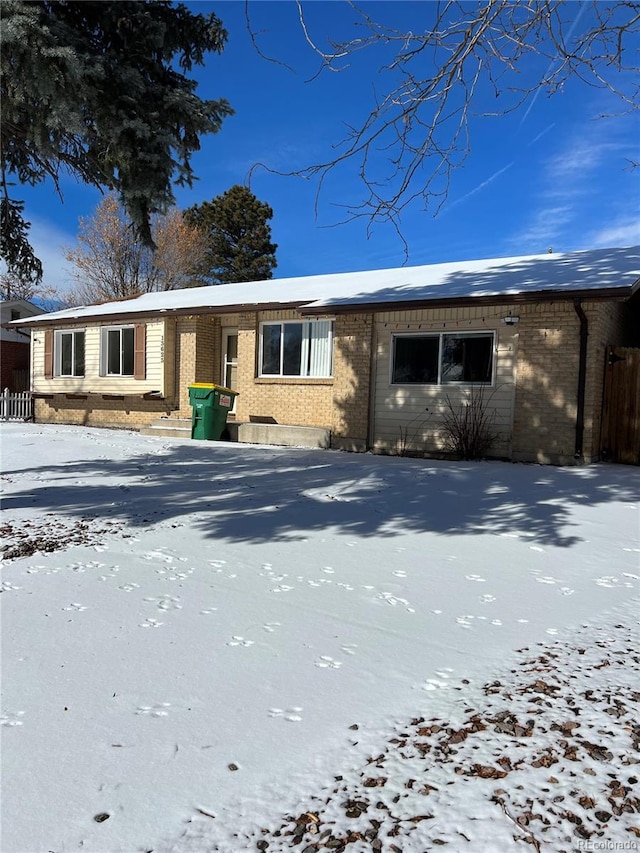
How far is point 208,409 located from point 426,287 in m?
5.59

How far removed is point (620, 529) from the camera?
17.3ft

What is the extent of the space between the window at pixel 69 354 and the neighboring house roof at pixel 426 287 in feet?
2.03

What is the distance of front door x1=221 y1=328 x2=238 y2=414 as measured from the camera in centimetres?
1549

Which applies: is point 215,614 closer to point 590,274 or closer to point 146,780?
point 146,780

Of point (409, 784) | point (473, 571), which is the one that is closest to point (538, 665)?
point (409, 784)

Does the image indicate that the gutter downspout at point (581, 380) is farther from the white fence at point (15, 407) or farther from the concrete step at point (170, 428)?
the white fence at point (15, 407)

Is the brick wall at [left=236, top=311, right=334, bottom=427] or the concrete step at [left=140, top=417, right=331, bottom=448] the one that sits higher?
the brick wall at [left=236, top=311, right=334, bottom=427]

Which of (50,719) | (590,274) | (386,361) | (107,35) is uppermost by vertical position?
(107,35)

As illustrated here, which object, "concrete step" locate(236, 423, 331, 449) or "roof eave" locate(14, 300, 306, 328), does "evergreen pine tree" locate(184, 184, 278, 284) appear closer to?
"roof eave" locate(14, 300, 306, 328)

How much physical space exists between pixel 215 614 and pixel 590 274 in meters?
9.82

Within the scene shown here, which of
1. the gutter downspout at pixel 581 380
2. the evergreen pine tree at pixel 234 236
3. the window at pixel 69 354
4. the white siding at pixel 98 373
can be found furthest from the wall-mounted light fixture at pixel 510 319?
the evergreen pine tree at pixel 234 236

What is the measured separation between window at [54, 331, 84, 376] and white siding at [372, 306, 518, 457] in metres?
10.4

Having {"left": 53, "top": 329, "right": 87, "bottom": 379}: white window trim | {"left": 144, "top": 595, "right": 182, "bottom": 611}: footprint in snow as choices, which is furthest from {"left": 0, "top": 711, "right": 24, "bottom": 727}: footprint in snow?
{"left": 53, "top": 329, "right": 87, "bottom": 379}: white window trim

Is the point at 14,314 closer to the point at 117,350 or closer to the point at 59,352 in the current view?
the point at 59,352
